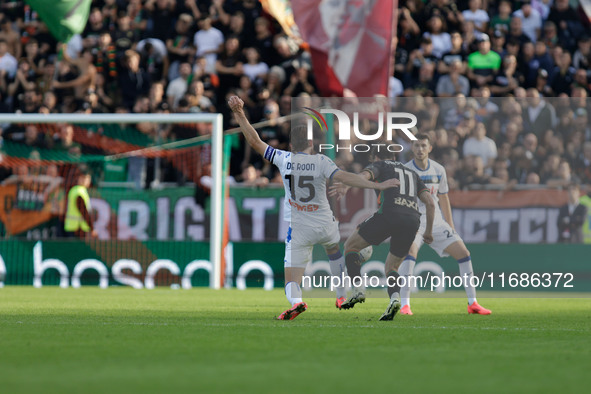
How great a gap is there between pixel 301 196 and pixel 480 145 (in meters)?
3.15

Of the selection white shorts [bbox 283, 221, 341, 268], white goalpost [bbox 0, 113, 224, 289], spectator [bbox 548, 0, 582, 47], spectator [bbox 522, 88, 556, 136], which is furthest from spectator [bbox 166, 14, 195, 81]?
white shorts [bbox 283, 221, 341, 268]

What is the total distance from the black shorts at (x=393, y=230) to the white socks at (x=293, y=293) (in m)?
1.02

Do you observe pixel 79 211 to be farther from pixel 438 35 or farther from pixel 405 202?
pixel 405 202

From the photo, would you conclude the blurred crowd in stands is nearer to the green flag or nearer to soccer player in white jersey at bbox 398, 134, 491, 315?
the green flag

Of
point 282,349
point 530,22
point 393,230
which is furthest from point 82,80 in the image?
point 282,349

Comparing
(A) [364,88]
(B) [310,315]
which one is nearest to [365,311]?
(B) [310,315]

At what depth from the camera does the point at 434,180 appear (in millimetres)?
11266

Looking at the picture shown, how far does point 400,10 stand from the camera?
66.3ft

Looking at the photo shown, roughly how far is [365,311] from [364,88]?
6387 millimetres

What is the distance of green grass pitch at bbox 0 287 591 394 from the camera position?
18.1 feet

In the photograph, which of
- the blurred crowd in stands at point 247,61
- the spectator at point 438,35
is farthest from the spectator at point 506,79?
the spectator at point 438,35

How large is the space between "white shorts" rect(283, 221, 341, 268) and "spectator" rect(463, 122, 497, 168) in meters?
2.66

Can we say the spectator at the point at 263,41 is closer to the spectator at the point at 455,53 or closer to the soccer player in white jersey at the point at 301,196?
the spectator at the point at 455,53

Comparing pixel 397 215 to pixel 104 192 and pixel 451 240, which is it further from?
pixel 104 192
